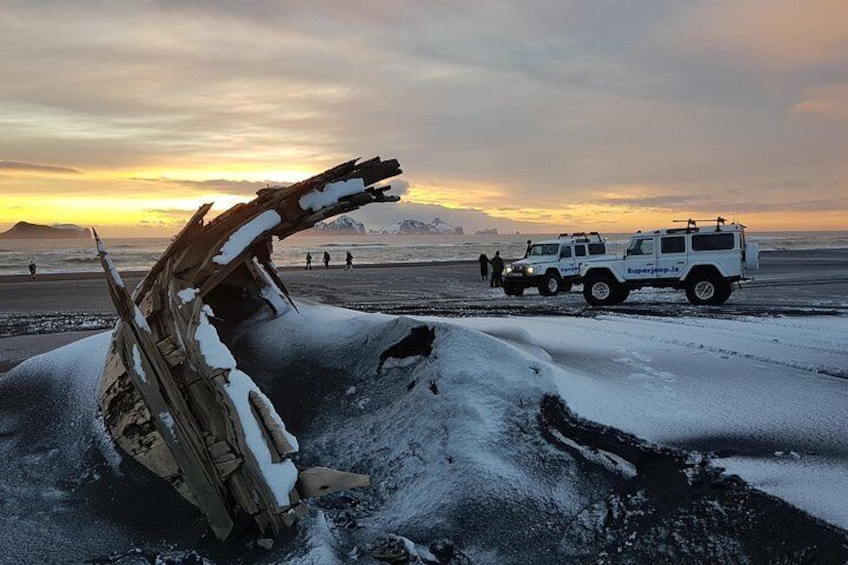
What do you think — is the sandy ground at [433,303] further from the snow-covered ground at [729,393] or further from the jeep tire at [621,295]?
the snow-covered ground at [729,393]

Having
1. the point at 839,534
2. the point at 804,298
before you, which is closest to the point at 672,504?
the point at 839,534

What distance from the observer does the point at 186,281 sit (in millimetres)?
7281

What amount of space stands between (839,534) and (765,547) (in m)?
0.53

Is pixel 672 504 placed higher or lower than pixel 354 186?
lower

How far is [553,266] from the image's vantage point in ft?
79.6

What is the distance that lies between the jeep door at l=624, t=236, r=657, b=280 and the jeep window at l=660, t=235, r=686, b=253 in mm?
262

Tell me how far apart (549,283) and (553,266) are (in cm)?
71

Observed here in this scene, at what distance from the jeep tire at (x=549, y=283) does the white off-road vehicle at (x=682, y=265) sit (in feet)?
13.7

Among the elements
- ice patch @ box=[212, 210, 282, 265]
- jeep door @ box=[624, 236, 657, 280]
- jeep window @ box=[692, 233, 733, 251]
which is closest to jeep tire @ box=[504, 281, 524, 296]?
jeep door @ box=[624, 236, 657, 280]

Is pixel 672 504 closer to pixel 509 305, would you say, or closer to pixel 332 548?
pixel 332 548

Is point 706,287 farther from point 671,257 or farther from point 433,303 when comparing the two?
point 433,303

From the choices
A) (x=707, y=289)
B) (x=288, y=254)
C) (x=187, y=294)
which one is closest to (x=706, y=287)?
(x=707, y=289)

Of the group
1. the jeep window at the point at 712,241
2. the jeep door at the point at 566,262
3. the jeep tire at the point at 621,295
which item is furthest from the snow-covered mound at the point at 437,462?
the jeep door at the point at 566,262

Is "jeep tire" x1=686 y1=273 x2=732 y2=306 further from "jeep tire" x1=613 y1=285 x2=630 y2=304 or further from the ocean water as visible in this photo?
the ocean water
